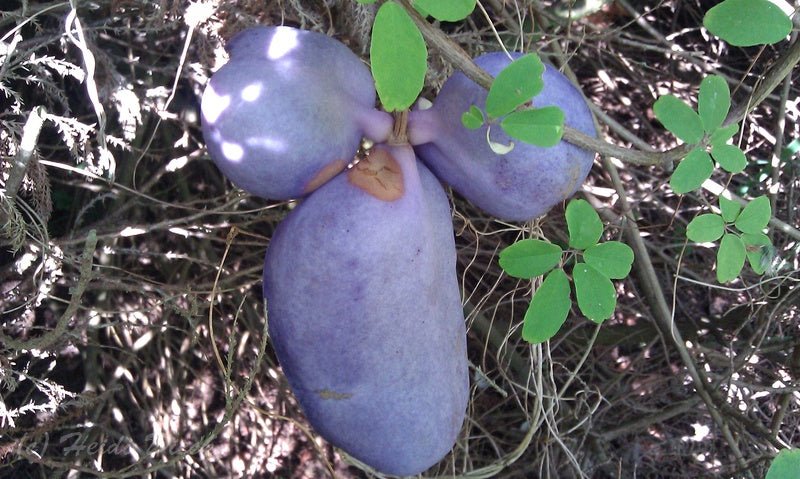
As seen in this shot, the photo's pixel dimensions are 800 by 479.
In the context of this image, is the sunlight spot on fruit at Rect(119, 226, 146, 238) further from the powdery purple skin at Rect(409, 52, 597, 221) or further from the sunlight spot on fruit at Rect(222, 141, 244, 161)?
the powdery purple skin at Rect(409, 52, 597, 221)

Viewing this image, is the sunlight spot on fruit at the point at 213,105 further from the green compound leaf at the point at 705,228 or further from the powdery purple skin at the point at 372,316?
the green compound leaf at the point at 705,228

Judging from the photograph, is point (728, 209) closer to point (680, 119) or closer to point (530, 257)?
point (680, 119)

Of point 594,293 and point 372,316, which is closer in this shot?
point 372,316

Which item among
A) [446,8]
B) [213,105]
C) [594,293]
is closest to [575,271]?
[594,293]

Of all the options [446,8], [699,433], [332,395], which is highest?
[446,8]

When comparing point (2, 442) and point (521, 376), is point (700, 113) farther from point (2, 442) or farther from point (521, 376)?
point (2, 442)

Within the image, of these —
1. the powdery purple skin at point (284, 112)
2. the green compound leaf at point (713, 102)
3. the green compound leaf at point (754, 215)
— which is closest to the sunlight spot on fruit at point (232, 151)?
the powdery purple skin at point (284, 112)

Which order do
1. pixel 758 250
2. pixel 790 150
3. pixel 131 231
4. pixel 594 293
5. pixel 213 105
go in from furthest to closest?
1. pixel 790 150
2. pixel 131 231
3. pixel 758 250
4. pixel 594 293
5. pixel 213 105
